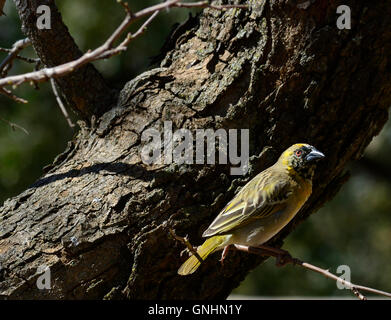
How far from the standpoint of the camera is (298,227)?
6.07 metres

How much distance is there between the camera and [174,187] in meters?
3.17

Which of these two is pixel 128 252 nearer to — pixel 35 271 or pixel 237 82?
pixel 35 271

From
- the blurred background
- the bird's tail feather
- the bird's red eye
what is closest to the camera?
the bird's tail feather

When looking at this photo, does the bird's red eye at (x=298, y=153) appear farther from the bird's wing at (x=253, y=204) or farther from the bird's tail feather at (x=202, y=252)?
the bird's tail feather at (x=202, y=252)

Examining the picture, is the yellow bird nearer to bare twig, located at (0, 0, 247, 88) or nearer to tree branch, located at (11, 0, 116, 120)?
tree branch, located at (11, 0, 116, 120)

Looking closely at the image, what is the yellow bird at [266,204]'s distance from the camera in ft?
10.6

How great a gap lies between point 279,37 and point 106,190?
118cm

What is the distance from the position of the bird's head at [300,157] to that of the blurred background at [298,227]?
5.91ft

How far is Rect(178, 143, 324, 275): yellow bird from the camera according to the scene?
322cm

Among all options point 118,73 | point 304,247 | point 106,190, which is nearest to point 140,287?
point 106,190

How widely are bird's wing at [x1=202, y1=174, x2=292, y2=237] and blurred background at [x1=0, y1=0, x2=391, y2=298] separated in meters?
1.77

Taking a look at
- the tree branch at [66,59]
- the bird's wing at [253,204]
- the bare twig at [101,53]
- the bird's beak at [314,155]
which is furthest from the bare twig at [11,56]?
the bird's beak at [314,155]

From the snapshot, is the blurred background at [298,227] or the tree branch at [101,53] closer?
the tree branch at [101,53]

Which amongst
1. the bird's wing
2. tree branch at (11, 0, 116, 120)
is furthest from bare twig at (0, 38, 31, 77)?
the bird's wing
